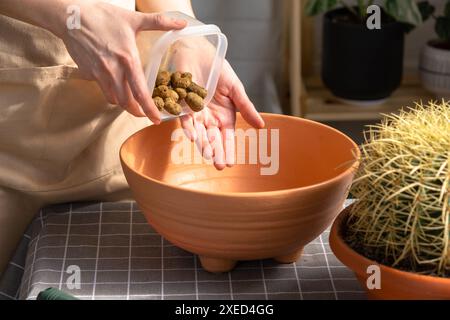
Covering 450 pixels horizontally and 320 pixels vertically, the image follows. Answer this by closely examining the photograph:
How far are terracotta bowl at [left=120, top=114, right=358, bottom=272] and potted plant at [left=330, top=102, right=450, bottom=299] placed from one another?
0.06m

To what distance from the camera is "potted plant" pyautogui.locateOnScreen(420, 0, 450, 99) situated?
2.67 meters

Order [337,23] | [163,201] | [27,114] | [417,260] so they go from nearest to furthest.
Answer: [417,260]
[163,201]
[27,114]
[337,23]

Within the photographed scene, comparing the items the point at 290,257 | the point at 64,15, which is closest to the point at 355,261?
the point at 290,257

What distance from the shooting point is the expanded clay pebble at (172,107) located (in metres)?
1.10

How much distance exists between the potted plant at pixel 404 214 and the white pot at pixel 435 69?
1854mm

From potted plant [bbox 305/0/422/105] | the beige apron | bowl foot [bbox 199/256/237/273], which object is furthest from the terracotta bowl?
potted plant [bbox 305/0/422/105]

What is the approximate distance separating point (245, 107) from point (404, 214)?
15.7 inches

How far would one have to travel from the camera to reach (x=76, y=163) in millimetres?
1258

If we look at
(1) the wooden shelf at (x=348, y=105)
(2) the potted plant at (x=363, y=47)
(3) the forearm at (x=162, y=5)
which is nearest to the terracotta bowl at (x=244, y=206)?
(3) the forearm at (x=162, y=5)

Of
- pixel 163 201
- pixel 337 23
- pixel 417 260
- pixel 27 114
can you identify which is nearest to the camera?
pixel 417 260

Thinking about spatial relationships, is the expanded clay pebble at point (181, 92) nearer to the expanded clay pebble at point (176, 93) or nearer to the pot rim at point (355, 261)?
the expanded clay pebble at point (176, 93)
